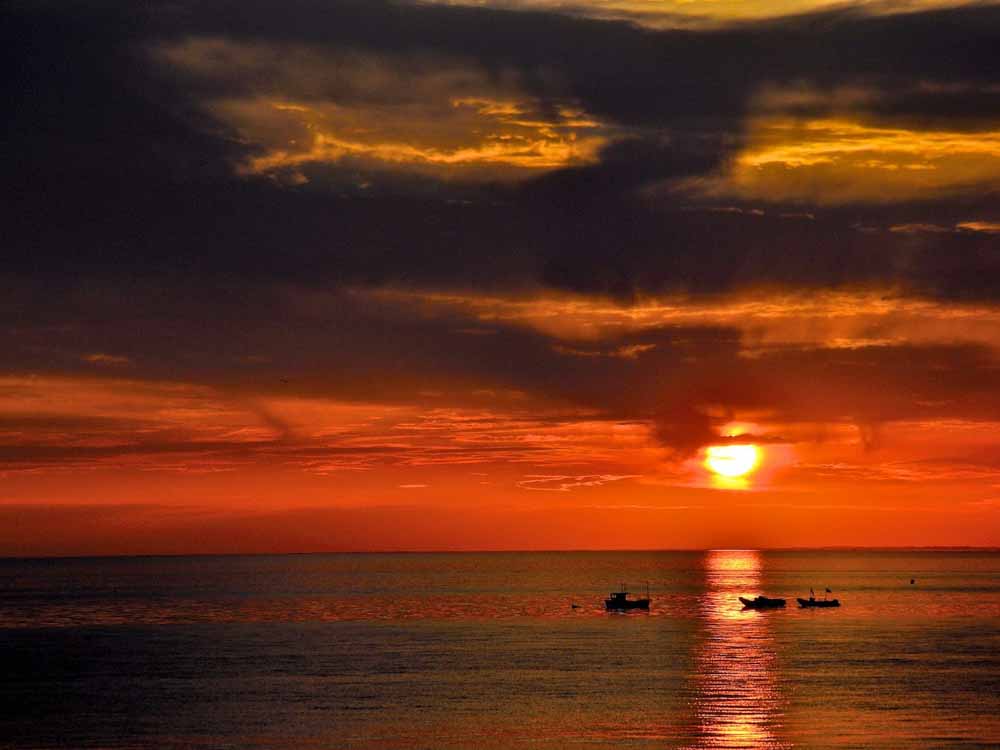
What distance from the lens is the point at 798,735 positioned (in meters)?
67.4

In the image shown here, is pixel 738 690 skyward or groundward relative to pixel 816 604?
groundward

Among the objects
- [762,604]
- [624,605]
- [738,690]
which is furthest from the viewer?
[762,604]

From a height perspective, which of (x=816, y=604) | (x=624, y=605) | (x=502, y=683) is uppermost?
(x=816, y=604)

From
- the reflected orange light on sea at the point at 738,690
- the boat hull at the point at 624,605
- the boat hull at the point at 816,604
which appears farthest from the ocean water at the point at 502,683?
the boat hull at the point at 816,604

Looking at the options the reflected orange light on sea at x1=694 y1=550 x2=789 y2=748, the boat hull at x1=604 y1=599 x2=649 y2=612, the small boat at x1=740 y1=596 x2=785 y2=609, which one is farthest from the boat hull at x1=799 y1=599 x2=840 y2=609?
the reflected orange light on sea at x1=694 y1=550 x2=789 y2=748

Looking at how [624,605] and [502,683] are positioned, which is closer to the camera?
[502,683]

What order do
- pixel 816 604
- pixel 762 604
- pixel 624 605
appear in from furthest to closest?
pixel 762 604
pixel 816 604
pixel 624 605

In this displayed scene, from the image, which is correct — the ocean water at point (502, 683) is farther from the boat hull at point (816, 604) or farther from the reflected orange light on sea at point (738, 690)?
the boat hull at point (816, 604)

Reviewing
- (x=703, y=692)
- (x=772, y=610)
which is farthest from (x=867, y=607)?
(x=703, y=692)

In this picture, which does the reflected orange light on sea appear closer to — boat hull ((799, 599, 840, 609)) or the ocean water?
the ocean water

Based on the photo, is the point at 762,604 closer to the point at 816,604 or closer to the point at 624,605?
the point at 816,604

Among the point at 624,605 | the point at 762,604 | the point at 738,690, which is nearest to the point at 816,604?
the point at 762,604

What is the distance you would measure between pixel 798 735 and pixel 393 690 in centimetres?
3142

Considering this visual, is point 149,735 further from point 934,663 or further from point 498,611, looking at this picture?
point 498,611
